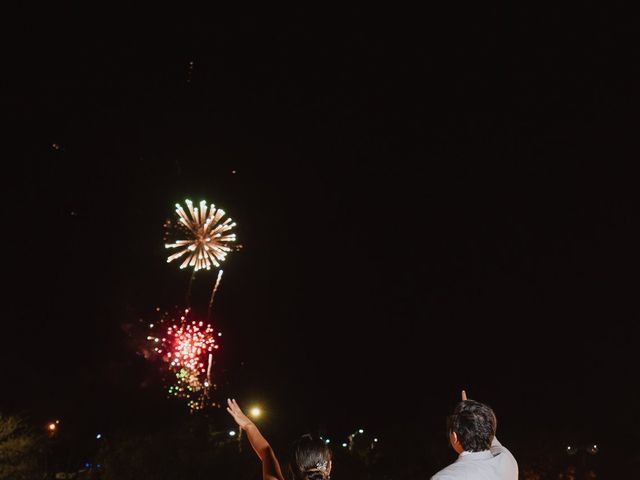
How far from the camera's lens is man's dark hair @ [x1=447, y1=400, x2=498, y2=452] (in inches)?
110

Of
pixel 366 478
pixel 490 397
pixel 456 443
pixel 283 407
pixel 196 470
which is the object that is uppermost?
pixel 283 407

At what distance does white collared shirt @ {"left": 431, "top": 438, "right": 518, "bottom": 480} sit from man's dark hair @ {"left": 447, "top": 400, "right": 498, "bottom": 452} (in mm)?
47

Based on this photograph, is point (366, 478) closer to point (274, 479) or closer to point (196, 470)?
point (196, 470)

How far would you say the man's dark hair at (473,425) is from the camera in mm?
2803

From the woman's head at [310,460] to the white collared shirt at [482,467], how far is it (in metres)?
0.88

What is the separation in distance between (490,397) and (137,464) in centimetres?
2928

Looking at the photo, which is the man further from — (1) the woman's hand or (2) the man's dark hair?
(1) the woman's hand

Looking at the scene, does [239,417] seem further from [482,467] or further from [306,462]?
[482,467]

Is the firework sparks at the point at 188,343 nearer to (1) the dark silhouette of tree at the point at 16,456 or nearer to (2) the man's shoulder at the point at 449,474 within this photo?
(1) the dark silhouette of tree at the point at 16,456


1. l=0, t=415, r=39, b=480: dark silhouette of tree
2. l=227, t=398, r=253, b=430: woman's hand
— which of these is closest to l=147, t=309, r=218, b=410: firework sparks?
l=0, t=415, r=39, b=480: dark silhouette of tree

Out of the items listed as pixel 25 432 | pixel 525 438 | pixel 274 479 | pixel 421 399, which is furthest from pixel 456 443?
pixel 421 399

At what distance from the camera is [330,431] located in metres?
52.3

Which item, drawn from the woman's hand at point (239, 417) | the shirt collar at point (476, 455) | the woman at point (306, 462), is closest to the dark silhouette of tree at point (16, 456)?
the woman's hand at point (239, 417)

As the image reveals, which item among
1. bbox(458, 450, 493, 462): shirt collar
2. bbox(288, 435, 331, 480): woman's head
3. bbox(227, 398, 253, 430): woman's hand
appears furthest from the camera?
bbox(227, 398, 253, 430): woman's hand
